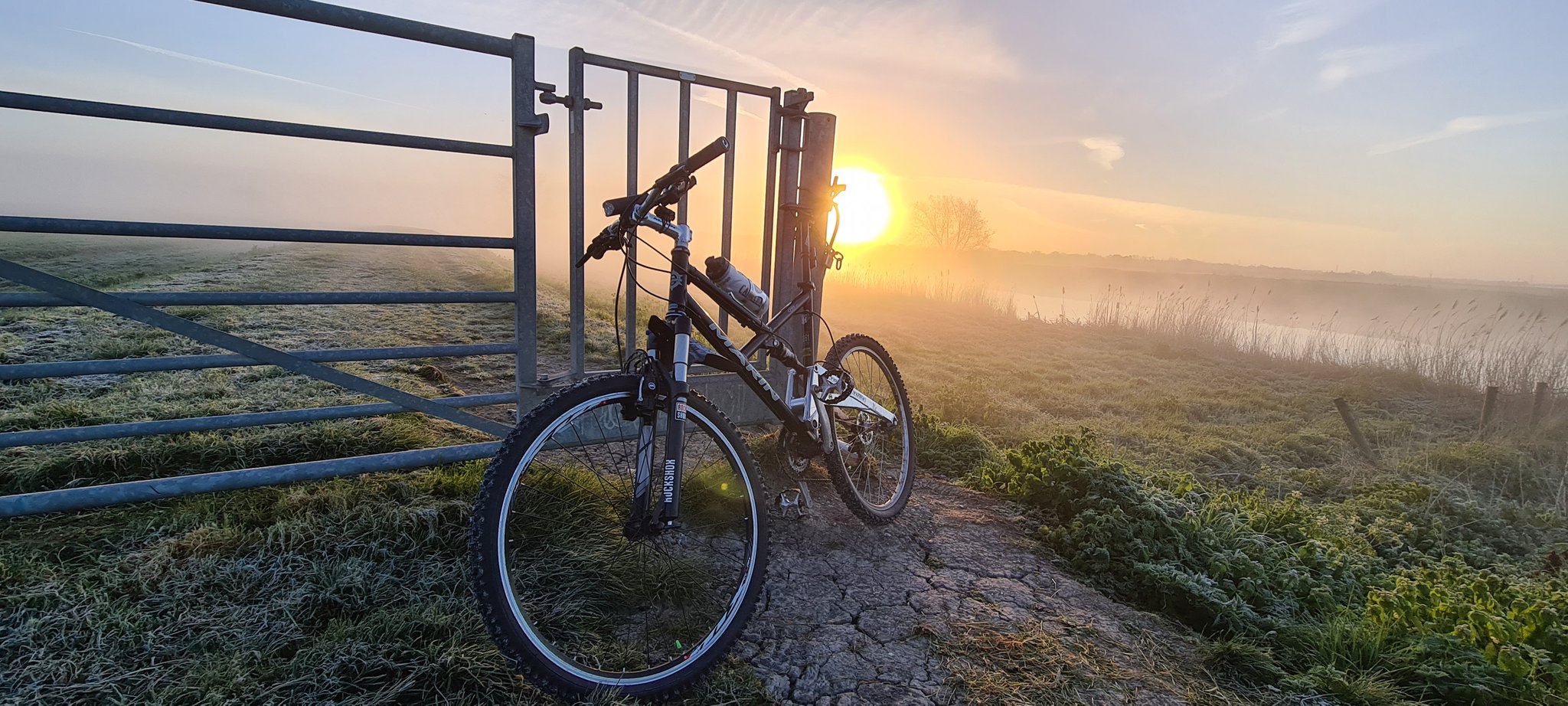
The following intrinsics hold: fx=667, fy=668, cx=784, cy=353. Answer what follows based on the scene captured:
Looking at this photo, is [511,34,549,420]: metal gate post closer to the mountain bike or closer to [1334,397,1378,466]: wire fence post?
the mountain bike

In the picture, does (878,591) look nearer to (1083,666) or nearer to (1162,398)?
(1083,666)

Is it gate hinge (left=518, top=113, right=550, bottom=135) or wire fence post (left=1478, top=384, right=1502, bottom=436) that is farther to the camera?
wire fence post (left=1478, top=384, right=1502, bottom=436)

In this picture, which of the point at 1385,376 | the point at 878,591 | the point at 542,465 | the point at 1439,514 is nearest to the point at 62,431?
the point at 542,465

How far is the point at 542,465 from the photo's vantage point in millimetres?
2959

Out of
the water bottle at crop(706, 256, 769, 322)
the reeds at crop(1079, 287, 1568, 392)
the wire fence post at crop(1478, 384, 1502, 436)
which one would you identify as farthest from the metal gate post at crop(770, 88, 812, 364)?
the reeds at crop(1079, 287, 1568, 392)

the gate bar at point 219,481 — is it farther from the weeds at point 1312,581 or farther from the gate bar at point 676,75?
the weeds at point 1312,581

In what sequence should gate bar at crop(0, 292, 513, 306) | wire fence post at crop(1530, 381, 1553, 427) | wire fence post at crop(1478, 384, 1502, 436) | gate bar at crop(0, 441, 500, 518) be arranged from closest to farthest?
1. gate bar at crop(0, 441, 500, 518)
2. gate bar at crop(0, 292, 513, 306)
3. wire fence post at crop(1530, 381, 1553, 427)
4. wire fence post at crop(1478, 384, 1502, 436)

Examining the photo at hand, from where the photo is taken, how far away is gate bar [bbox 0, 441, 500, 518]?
234 centimetres

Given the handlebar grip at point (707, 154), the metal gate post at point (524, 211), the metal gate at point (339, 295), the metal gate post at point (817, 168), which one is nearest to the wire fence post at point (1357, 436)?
the metal gate post at point (817, 168)

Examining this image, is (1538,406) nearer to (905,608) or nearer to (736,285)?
(905,608)

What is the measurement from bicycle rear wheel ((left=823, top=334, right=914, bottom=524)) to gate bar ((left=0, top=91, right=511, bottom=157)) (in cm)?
207

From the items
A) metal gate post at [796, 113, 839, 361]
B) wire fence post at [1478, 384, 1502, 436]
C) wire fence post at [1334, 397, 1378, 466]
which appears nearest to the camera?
metal gate post at [796, 113, 839, 361]

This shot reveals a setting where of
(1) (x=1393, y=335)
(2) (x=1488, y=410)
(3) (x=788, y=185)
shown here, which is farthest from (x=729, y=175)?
(1) (x=1393, y=335)

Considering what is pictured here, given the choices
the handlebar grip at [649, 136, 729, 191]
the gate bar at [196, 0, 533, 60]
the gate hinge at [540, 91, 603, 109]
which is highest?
the gate bar at [196, 0, 533, 60]
